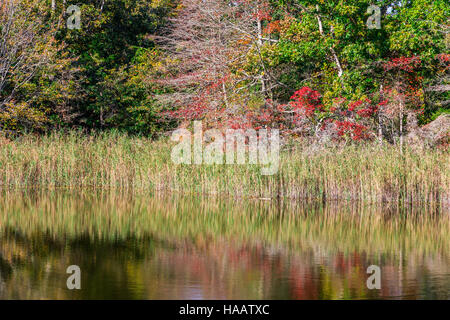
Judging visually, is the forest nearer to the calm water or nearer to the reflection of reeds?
the reflection of reeds

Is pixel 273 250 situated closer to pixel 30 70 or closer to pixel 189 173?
pixel 189 173

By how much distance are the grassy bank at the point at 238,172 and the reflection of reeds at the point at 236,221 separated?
22.5 inches

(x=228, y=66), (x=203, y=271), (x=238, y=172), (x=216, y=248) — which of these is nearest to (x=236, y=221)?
(x=216, y=248)

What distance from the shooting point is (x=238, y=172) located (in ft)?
50.9

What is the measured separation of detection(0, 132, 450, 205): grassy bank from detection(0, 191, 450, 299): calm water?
689 millimetres

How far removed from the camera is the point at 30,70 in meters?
22.1

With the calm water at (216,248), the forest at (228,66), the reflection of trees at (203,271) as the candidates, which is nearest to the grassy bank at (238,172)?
the calm water at (216,248)

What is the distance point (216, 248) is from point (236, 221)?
246cm

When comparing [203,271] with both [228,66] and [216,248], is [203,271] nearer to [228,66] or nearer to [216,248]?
[216,248]

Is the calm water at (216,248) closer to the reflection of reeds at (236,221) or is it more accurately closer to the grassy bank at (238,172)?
the reflection of reeds at (236,221)

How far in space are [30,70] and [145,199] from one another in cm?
942
